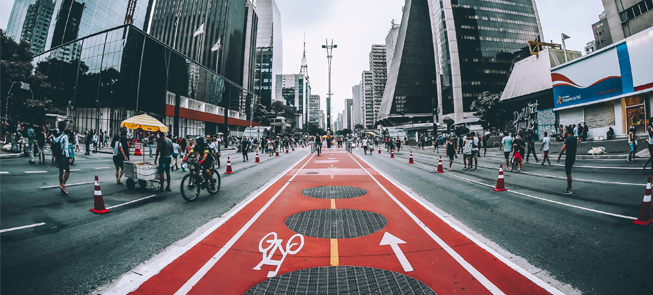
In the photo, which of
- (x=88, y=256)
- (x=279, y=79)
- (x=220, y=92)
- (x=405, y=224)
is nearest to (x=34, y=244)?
(x=88, y=256)

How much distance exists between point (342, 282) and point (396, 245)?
1.42 m

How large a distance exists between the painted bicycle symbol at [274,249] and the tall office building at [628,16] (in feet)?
125

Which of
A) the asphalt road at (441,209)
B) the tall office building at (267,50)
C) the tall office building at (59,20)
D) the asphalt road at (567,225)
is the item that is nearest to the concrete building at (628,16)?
the asphalt road at (567,225)

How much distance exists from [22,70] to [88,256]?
43189 millimetres

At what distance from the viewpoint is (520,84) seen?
34.2m

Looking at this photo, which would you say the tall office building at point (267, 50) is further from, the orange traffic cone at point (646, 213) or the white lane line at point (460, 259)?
the orange traffic cone at point (646, 213)

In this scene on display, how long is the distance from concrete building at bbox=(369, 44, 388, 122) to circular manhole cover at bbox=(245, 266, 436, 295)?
183863 mm

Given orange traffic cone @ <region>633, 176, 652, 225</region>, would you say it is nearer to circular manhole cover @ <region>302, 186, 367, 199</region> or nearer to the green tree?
circular manhole cover @ <region>302, 186, 367, 199</region>

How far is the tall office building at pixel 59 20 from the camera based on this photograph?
57688mm

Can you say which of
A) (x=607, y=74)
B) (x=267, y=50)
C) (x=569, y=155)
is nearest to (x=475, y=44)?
(x=607, y=74)

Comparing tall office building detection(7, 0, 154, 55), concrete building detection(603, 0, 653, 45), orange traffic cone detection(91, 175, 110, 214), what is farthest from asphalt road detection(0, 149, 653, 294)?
tall office building detection(7, 0, 154, 55)

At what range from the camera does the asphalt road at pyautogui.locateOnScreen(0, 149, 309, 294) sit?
10.5ft

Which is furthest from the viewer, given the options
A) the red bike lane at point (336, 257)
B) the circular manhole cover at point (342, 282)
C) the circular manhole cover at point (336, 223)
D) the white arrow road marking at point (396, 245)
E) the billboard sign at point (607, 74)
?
the billboard sign at point (607, 74)

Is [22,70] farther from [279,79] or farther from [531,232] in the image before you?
[279,79]
